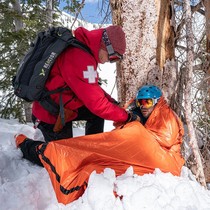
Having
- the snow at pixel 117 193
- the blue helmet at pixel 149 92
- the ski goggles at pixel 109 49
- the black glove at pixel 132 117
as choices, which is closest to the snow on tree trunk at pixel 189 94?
the snow at pixel 117 193

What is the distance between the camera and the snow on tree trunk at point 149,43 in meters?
3.33

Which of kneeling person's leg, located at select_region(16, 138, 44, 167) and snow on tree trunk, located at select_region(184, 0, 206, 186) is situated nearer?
snow on tree trunk, located at select_region(184, 0, 206, 186)

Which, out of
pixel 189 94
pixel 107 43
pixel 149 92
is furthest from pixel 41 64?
pixel 189 94

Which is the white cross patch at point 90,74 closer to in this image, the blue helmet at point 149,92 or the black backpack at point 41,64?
the black backpack at point 41,64

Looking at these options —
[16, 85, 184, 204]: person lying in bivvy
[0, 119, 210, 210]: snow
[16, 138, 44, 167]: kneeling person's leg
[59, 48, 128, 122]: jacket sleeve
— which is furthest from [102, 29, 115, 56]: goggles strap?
[16, 138, 44, 167]: kneeling person's leg

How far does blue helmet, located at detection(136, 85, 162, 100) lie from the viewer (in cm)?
313

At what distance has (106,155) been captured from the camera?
268cm

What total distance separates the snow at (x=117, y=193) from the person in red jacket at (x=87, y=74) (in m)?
0.62

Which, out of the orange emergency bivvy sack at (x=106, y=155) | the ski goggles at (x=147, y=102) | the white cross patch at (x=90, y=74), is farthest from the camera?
the ski goggles at (x=147, y=102)

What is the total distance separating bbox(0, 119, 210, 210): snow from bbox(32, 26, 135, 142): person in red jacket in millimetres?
625

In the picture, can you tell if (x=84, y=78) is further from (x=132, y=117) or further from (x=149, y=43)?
(x=149, y=43)

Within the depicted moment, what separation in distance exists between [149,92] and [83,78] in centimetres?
81

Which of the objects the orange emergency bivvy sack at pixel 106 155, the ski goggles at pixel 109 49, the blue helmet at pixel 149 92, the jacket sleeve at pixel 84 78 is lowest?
the orange emergency bivvy sack at pixel 106 155

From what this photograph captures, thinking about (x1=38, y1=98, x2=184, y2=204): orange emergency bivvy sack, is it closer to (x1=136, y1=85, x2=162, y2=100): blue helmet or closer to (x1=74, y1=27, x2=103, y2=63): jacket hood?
(x1=136, y1=85, x2=162, y2=100): blue helmet
